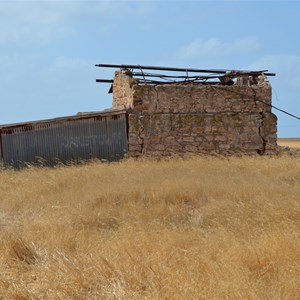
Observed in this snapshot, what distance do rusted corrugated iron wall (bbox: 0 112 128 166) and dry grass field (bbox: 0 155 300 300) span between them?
15.6 feet

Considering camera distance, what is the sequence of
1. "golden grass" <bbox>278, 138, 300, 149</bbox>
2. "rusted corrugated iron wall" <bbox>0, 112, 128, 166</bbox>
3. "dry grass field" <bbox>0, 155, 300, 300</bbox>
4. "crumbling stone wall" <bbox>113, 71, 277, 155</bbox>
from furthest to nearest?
"golden grass" <bbox>278, 138, 300, 149</bbox> < "crumbling stone wall" <bbox>113, 71, 277, 155</bbox> < "rusted corrugated iron wall" <bbox>0, 112, 128, 166</bbox> < "dry grass field" <bbox>0, 155, 300, 300</bbox>

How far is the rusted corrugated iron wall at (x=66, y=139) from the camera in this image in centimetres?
1497

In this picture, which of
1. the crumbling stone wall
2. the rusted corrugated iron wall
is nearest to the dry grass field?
the rusted corrugated iron wall

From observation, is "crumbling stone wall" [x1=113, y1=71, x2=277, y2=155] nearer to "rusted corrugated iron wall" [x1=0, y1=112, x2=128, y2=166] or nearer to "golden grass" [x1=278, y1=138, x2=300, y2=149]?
"rusted corrugated iron wall" [x1=0, y1=112, x2=128, y2=166]

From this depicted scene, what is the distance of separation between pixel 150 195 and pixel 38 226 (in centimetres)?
255

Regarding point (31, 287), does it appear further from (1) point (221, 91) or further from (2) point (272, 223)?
(1) point (221, 91)

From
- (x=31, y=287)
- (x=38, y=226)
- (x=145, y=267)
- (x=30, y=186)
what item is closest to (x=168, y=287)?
(x=145, y=267)

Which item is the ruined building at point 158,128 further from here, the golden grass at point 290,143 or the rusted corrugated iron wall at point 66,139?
the golden grass at point 290,143

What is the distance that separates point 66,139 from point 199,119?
5.05m

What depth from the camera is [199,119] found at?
15523 millimetres

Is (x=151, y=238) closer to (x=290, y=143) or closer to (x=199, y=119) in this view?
(x=199, y=119)

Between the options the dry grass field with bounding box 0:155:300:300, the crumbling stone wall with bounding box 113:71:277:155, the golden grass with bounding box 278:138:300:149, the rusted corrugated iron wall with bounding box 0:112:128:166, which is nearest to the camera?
the dry grass field with bounding box 0:155:300:300

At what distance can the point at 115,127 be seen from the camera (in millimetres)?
15422

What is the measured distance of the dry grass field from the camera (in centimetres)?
382
